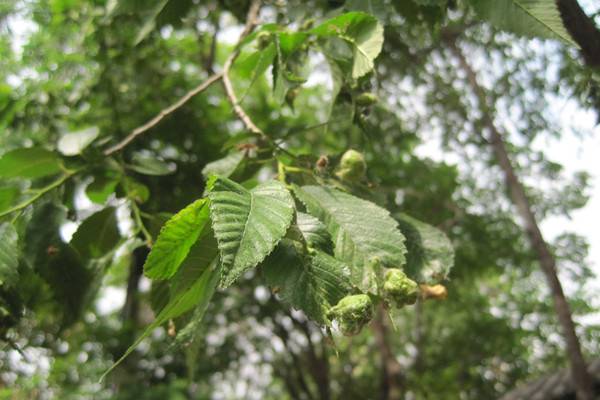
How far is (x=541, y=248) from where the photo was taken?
11.3 ft

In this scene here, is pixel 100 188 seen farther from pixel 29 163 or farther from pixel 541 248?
pixel 541 248

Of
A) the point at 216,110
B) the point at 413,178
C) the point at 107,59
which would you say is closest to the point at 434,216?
the point at 413,178

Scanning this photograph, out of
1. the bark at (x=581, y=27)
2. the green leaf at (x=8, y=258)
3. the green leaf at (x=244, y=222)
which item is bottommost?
the green leaf at (x=8, y=258)

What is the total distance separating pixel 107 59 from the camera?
3.49 m

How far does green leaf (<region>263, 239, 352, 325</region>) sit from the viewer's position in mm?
687

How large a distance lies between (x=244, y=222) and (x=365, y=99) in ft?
1.88

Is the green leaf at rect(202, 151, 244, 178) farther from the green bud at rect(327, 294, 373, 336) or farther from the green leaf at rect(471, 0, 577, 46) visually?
the green leaf at rect(471, 0, 577, 46)

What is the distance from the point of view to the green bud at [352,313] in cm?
67

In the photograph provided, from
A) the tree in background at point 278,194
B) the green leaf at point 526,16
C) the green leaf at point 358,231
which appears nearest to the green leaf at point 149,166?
the tree in background at point 278,194

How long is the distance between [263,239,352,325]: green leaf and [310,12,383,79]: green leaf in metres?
0.40

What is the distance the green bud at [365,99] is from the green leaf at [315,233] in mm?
450

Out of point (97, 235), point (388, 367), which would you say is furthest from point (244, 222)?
point (388, 367)

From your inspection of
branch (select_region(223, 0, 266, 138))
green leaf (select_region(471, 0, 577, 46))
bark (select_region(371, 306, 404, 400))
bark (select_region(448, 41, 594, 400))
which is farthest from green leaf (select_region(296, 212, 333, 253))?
bark (select_region(371, 306, 404, 400))

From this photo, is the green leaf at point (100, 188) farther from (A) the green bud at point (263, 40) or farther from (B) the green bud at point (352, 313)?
(B) the green bud at point (352, 313)
